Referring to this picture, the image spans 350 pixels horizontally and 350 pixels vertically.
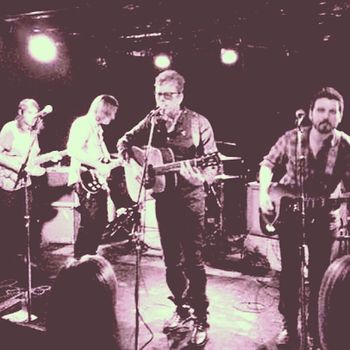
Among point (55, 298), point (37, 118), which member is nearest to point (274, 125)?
point (37, 118)

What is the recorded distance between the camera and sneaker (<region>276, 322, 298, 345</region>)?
4305 mm

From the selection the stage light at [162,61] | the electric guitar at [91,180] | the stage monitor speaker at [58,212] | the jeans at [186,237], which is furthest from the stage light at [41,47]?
the jeans at [186,237]

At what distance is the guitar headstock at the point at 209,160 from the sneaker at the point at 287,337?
166 centimetres

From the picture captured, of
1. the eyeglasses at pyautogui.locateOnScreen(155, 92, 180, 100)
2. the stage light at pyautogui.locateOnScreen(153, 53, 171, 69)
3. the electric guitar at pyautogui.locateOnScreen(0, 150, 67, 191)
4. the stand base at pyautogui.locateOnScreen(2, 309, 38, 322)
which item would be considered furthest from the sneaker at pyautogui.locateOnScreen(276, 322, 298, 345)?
the stage light at pyautogui.locateOnScreen(153, 53, 171, 69)

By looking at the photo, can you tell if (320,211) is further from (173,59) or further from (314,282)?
(173,59)

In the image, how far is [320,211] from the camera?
3.91m

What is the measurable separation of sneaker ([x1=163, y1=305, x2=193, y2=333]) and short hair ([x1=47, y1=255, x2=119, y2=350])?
2.45 m

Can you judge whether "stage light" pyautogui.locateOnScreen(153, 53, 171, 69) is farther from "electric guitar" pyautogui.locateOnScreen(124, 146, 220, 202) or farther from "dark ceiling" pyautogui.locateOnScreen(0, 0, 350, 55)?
"electric guitar" pyautogui.locateOnScreen(124, 146, 220, 202)

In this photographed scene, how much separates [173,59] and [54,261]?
5742mm

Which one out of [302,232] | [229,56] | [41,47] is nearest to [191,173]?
[302,232]

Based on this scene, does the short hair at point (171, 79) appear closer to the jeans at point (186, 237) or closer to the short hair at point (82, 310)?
the jeans at point (186, 237)

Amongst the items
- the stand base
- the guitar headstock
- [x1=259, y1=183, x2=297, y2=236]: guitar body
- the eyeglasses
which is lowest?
the stand base

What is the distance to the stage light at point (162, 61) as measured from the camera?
11.1 meters

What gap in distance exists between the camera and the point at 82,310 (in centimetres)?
230
